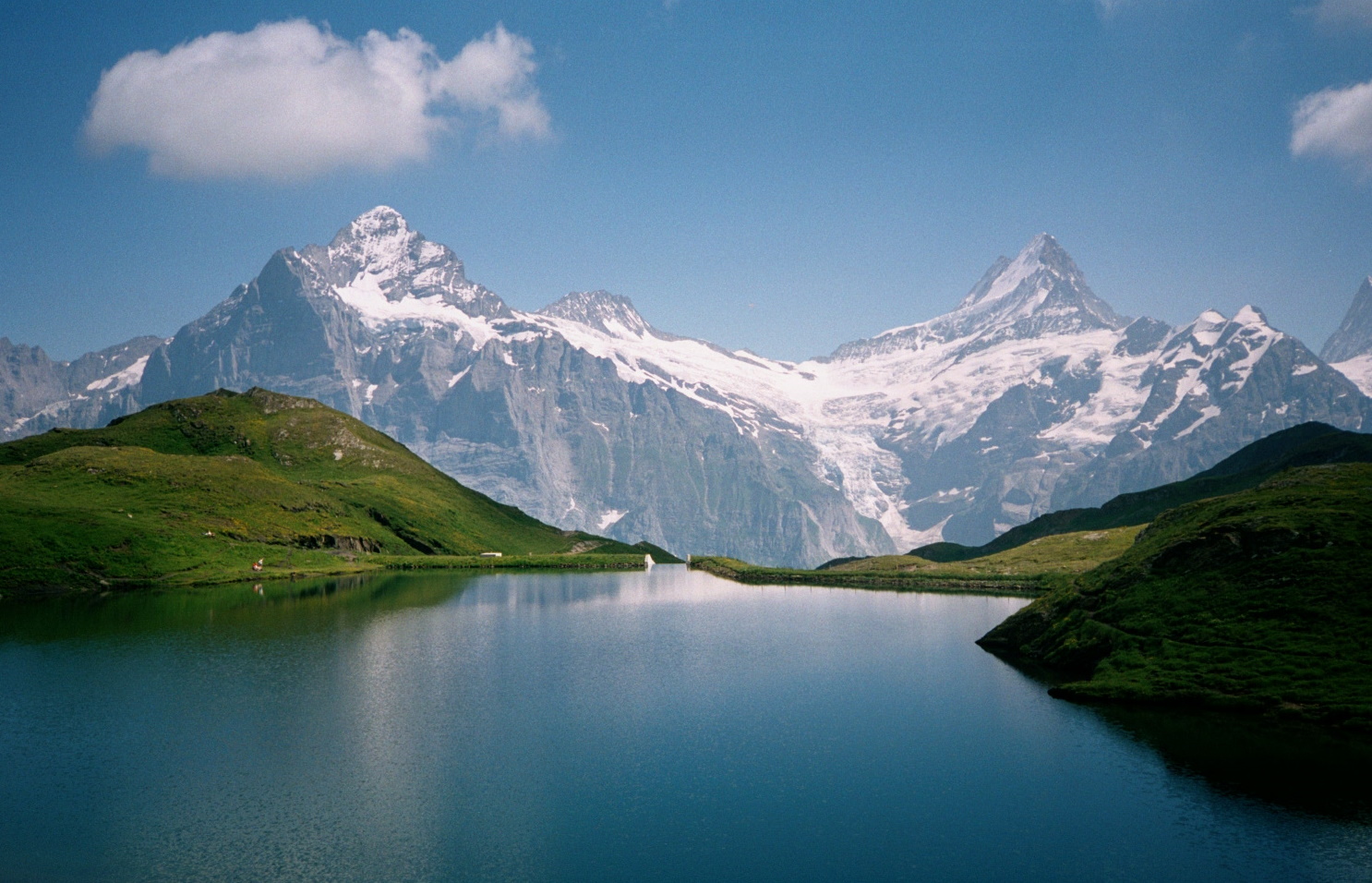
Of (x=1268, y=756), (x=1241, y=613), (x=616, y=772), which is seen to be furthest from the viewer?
(x=1241, y=613)

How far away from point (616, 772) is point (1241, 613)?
5984 centimetres

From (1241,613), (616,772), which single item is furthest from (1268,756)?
(616,772)

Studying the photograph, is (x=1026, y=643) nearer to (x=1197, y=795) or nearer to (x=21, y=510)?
(x=1197, y=795)

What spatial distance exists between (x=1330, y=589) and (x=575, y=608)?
365 feet

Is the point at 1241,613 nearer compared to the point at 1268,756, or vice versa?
the point at 1268,756

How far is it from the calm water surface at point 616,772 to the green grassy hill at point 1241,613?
447 cm

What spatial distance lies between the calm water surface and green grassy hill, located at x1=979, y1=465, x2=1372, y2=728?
4.47 metres

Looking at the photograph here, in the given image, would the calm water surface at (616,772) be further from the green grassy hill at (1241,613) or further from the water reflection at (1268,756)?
the green grassy hill at (1241,613)

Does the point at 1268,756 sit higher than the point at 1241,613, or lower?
lower

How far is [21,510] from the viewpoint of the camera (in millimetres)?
171125

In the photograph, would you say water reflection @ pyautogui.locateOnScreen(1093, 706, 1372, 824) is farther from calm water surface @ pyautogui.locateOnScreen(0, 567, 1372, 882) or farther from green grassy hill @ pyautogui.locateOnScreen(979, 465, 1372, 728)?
green grassy hill @ pyautogui.locateOnScreen(979, 465, 1372, 728)

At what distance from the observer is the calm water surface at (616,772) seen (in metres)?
49.8

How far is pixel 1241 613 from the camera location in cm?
8500

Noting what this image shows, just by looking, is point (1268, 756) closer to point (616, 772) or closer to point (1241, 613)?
point (1241, 613)
